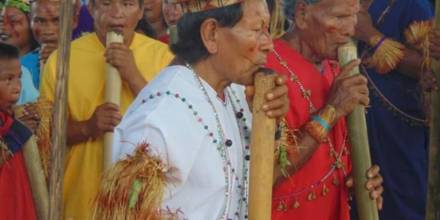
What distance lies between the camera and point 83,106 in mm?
5637

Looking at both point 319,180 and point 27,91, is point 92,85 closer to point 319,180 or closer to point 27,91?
point 27,91

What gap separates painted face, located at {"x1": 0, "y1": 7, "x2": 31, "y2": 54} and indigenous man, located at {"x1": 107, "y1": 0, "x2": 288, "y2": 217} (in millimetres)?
2449

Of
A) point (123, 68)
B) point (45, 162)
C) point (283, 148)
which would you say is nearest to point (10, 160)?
point (45, 162)

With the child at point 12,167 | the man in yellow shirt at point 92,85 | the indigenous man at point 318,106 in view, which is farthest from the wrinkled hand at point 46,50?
the indigenous man at point 318,106

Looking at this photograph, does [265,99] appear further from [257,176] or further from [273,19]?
[273,19]

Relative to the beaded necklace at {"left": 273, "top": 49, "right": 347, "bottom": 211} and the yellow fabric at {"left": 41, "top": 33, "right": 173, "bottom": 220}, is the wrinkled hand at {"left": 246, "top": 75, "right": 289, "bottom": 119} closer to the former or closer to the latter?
the beaded necklace at {"left": 273, "top": 49, "right": 347, "bottom": 211}

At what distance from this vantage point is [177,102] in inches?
157

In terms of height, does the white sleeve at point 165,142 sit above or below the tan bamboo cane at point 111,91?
below

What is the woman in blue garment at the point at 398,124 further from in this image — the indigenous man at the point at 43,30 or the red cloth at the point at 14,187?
the red cloth at the point at 14,187

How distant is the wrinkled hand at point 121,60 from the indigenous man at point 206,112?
51.5 inches

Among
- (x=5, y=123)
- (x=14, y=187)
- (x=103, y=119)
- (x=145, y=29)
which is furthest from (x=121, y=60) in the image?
(x=145, y=29)

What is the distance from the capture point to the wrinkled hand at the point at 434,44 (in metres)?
5.23

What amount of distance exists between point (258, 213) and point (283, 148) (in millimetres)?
552

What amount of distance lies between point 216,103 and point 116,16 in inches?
64.8
